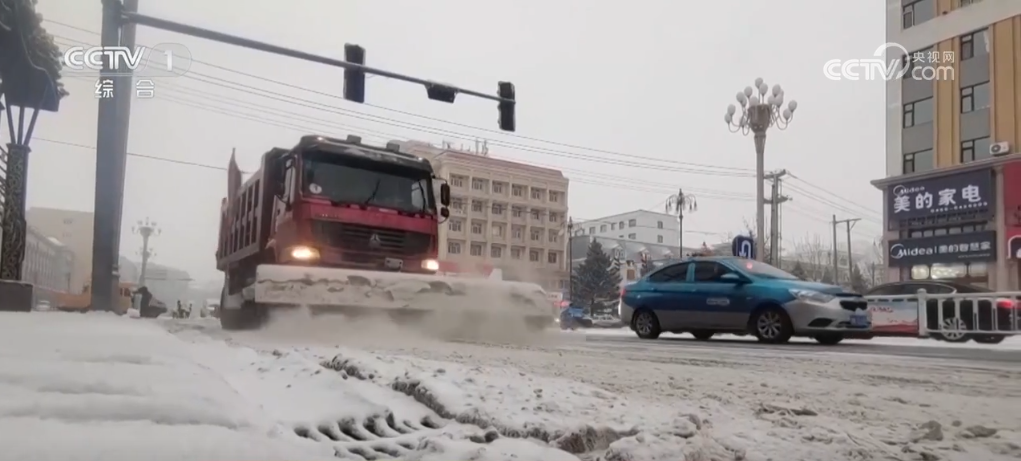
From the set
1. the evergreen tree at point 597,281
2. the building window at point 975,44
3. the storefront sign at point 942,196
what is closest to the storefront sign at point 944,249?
the storefront sign at point 942,196

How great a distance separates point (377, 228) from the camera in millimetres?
8891

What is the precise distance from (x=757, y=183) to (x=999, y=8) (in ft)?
23.0

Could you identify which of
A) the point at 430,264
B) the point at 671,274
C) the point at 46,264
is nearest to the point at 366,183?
the point at 430,264

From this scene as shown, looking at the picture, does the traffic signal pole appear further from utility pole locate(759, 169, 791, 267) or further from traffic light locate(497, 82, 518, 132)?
utility pole locate(759, 169, 791, 267)

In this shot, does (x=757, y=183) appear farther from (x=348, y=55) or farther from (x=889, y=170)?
(x=348, y=55)

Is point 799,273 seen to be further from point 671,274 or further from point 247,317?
point 247,317

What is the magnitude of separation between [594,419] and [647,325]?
8658 mm

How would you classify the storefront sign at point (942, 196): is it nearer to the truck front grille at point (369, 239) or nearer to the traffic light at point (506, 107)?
the traffic light at point (506, 107)

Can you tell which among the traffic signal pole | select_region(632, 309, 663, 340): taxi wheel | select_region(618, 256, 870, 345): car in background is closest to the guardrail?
select_region(618, 256, 870, 345): car in background

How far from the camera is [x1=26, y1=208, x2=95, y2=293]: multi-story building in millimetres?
10039

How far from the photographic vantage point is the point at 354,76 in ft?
42.1

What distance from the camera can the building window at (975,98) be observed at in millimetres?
13188

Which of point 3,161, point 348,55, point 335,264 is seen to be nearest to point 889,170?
point 348,55

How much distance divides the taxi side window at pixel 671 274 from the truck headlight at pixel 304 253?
5513mm
